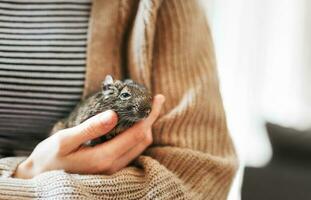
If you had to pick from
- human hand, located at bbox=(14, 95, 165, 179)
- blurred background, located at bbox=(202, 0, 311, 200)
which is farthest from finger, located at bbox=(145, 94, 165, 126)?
blurred background, located at bbox=(202, 0, 311, 200)

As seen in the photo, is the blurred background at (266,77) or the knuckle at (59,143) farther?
the blurred background at (266,77)

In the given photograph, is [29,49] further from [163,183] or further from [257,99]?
[257,99]

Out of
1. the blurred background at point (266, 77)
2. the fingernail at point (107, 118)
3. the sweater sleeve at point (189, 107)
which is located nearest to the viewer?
the fingernail at point (107, 118)

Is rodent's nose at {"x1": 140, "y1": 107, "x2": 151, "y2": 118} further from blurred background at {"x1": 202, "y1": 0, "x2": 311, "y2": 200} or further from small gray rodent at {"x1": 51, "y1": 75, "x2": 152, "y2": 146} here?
blurred background at {"x1": 202, "y1": 0, "x2": 311, "y2": 200}

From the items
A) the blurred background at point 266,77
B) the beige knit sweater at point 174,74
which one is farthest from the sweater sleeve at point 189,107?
the blurred background at point 266,77

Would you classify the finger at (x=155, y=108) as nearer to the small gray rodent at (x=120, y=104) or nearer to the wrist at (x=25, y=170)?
the small gray rodent at (x=120, y=104)

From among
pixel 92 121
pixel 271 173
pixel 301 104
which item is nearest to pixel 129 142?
pixel 92 121

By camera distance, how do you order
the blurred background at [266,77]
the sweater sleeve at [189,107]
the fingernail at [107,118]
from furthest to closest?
the blurred background at [266,77] → the sweater sleeve at [189,107] → the fingernail at [107,118]
